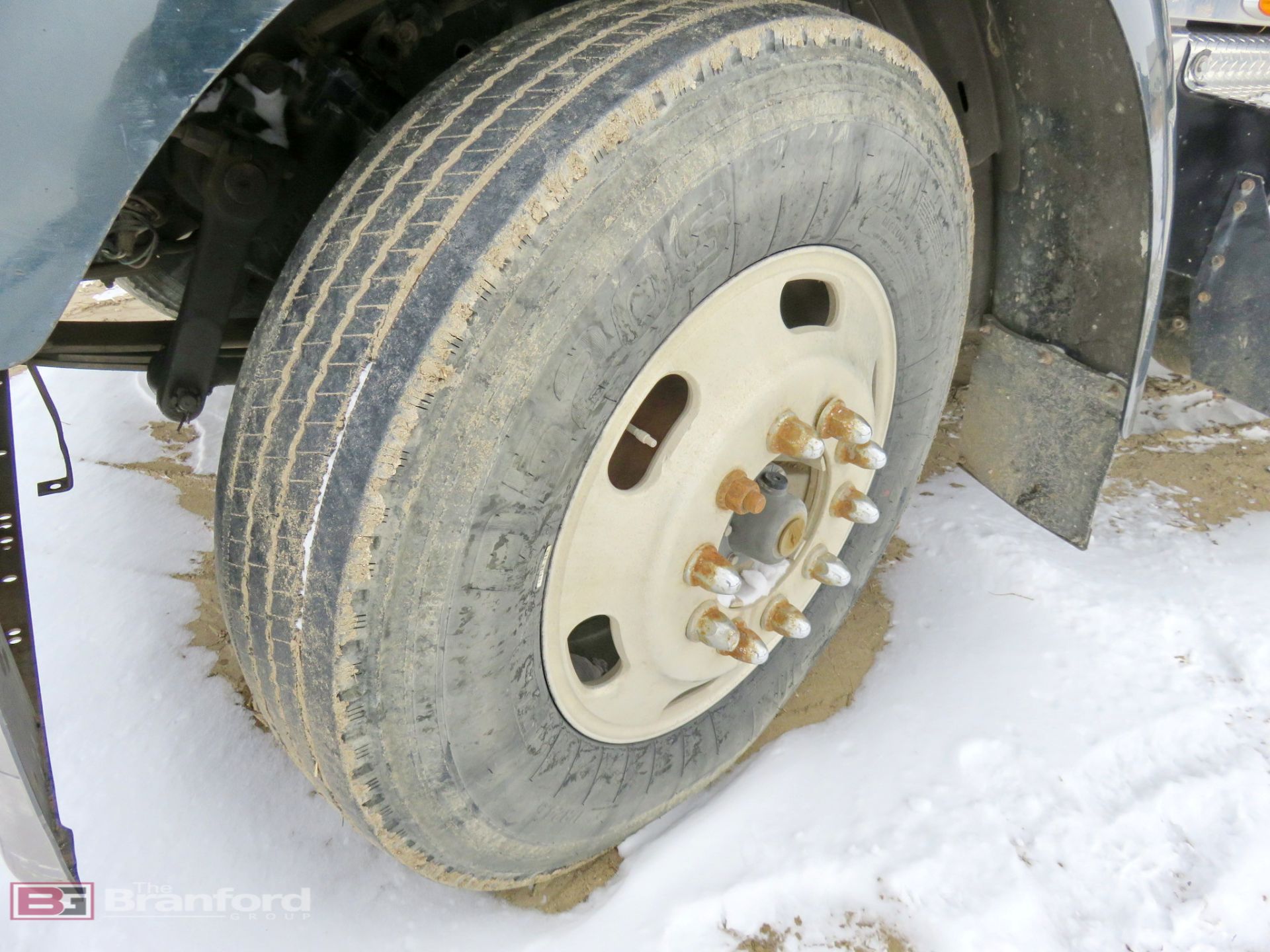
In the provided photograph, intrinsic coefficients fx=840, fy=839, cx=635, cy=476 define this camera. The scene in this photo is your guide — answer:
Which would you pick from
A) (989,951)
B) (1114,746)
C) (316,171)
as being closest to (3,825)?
(316,171)

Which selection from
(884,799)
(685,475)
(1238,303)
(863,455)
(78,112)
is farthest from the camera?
(1238,303)

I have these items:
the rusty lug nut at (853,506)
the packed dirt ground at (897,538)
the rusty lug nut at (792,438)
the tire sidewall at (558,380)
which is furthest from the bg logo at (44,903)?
the rusty lug nut at (853,506)

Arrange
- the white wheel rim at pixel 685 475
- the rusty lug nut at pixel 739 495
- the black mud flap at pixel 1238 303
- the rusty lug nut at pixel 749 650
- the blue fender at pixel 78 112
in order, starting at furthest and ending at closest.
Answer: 1. the black mud flap at pixel 1238 303
2. the rusty lug nut at pixel 749 650
3. the rusty lug nut at pixel 739 495
4. the white wheel rim at pixel 685 475
5. the blue fender at pixel 78 112

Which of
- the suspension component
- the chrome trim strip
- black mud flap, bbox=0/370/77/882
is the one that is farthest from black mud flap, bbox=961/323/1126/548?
black mud flap, bbox=0/370/77/882

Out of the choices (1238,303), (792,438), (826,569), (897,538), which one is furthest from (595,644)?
(1238,303)

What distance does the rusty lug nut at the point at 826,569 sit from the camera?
4.91 feet

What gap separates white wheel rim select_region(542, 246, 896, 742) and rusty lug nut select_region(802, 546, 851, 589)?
18 centimetres

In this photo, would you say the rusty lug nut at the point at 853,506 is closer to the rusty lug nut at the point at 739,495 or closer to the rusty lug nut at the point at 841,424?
the rusty lug nut at the point at 841,424

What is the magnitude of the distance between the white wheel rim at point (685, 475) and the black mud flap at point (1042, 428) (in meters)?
0.51

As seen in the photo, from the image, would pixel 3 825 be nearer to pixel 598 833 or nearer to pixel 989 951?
pixel 598 833

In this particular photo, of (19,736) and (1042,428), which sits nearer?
(19,736)

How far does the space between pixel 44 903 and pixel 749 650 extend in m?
1.15

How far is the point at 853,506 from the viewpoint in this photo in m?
1.48

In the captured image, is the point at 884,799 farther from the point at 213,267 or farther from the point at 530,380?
the point at 213,267
